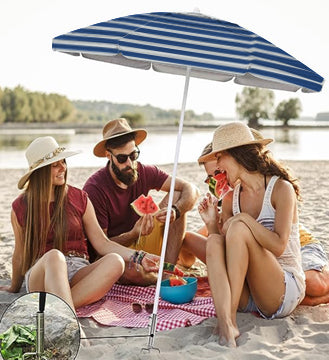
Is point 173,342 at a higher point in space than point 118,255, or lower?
lower

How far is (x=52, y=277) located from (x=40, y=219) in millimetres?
631

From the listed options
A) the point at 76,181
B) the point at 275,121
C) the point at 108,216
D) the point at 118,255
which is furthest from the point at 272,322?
the point at 275,121

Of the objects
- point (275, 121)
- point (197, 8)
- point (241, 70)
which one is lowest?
point (275, 121)

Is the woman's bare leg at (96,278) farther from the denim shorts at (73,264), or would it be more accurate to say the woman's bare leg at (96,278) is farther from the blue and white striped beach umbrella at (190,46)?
the blue and white striped beach umbrella at (190,46)

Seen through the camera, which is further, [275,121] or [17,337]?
[275,121]

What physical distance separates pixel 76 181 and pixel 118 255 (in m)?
9.63

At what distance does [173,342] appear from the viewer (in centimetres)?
374

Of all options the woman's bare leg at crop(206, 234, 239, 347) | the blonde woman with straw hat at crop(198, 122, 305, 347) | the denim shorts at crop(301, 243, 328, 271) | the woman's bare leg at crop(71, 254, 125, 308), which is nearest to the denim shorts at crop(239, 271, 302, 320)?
the blonde woman with straw hat at crop(198, 122, 305, 347)

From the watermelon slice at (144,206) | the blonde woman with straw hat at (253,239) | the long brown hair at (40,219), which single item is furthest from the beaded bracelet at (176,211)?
the long brown hair at (40,219)

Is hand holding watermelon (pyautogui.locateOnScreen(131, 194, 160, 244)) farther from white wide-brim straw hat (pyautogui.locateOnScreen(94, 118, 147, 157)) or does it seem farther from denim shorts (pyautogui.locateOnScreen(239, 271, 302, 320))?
denim shorts (pyautogui.locateOnScreen(239, 271, 302, 320))

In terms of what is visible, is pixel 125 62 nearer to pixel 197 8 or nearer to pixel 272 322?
pixel 197 8

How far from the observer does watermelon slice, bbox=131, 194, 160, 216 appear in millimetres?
4926

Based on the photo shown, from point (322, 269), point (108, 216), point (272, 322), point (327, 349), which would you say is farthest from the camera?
point (108, 216)

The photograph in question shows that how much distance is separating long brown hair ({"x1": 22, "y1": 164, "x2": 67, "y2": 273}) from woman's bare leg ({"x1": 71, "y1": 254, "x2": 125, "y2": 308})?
32 centimetres
